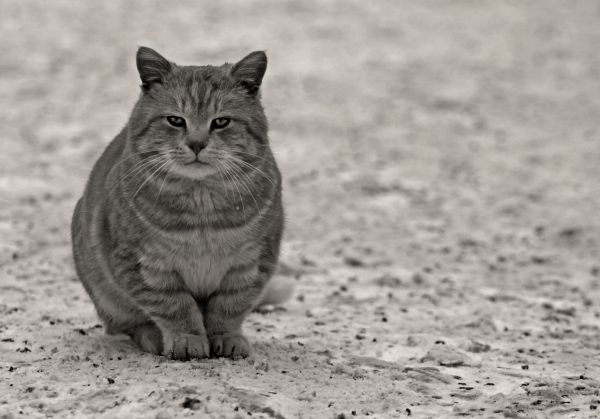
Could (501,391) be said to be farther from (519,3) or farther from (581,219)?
(519,3)

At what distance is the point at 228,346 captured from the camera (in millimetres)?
3652

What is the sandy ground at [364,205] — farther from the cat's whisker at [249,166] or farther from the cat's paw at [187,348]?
the cat's whisker at [249,166]

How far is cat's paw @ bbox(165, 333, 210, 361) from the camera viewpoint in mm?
3547

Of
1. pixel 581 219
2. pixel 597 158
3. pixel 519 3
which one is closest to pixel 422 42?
pixel 519 3

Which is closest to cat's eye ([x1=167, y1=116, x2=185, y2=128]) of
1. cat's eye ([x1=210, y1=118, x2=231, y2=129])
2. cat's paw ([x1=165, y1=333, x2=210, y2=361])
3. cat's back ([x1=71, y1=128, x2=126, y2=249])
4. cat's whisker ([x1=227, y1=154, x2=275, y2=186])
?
cat's eye ([x1=210, y1=118, x2=231, y2=129])

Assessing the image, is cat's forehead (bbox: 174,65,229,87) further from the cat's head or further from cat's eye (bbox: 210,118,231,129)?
cat's eye (bbox: 210,118,231,129)

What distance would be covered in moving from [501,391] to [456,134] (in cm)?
461

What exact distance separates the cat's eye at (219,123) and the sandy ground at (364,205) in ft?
2.97

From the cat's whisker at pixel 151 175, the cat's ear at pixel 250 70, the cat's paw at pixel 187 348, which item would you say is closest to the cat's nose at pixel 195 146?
the cat's whisker at pixel 151 175

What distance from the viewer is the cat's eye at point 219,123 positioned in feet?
11.7

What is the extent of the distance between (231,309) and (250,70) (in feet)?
3.18

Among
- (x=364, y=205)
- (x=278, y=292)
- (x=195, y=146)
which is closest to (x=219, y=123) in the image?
(x=195, y=146)

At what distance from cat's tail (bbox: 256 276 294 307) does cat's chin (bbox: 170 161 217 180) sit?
1.27 metres

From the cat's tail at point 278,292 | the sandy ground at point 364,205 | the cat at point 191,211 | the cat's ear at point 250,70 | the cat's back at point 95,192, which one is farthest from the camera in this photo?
the cat's tail at point 278,292
